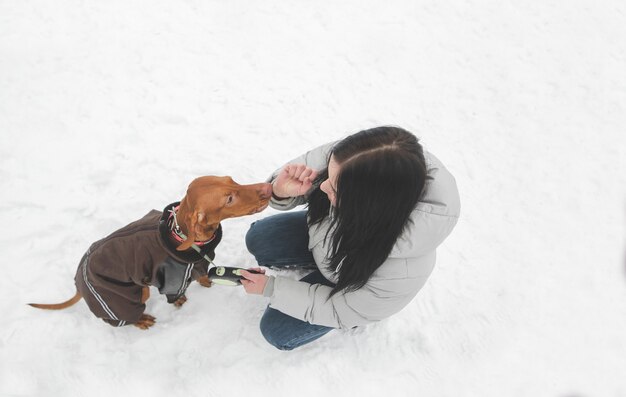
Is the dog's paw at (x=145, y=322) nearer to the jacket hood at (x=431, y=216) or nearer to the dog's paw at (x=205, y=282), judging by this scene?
the dog's paw at (x=205, y=282)

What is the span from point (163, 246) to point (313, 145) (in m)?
2.06

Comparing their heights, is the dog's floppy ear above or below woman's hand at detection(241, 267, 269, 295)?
above

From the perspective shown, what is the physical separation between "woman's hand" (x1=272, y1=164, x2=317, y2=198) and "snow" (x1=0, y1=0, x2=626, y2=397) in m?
1.01

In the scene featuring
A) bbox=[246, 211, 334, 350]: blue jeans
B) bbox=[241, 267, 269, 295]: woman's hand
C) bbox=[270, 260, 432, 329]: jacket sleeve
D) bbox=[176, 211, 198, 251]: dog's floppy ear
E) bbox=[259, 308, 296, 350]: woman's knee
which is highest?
bbox=[176, 211, 198, 251]: dog's floppy ear

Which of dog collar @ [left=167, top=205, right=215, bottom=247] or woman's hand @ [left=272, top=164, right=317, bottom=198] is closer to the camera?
dog collar @ [left=167, top=205, right=215, bottom=247]

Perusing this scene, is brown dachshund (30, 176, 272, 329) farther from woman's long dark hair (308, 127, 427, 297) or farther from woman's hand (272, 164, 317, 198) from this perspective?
woman's long dark hair (308, 127, 427, 297)

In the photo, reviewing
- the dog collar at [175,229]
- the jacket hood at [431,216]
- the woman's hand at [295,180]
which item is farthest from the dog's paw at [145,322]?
the jacket hood at [431,216]

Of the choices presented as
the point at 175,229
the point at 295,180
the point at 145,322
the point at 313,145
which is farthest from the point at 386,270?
the point at 313,145

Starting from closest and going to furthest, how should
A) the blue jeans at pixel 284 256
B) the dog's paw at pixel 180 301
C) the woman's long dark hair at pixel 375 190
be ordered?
the woman's long dark hair at pixel 375 190 → the blue jeans at pixel 284 256 → the dog's paw at pixel 180 301

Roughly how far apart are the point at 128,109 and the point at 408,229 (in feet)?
10.2

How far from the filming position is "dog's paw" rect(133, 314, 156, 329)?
2729mm

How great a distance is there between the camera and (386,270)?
199cm

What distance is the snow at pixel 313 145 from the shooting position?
2.77 meters

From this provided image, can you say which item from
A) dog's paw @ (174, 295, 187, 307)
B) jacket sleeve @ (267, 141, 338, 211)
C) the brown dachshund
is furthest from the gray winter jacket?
dog's paw @ (174, 295, 187, 307)
